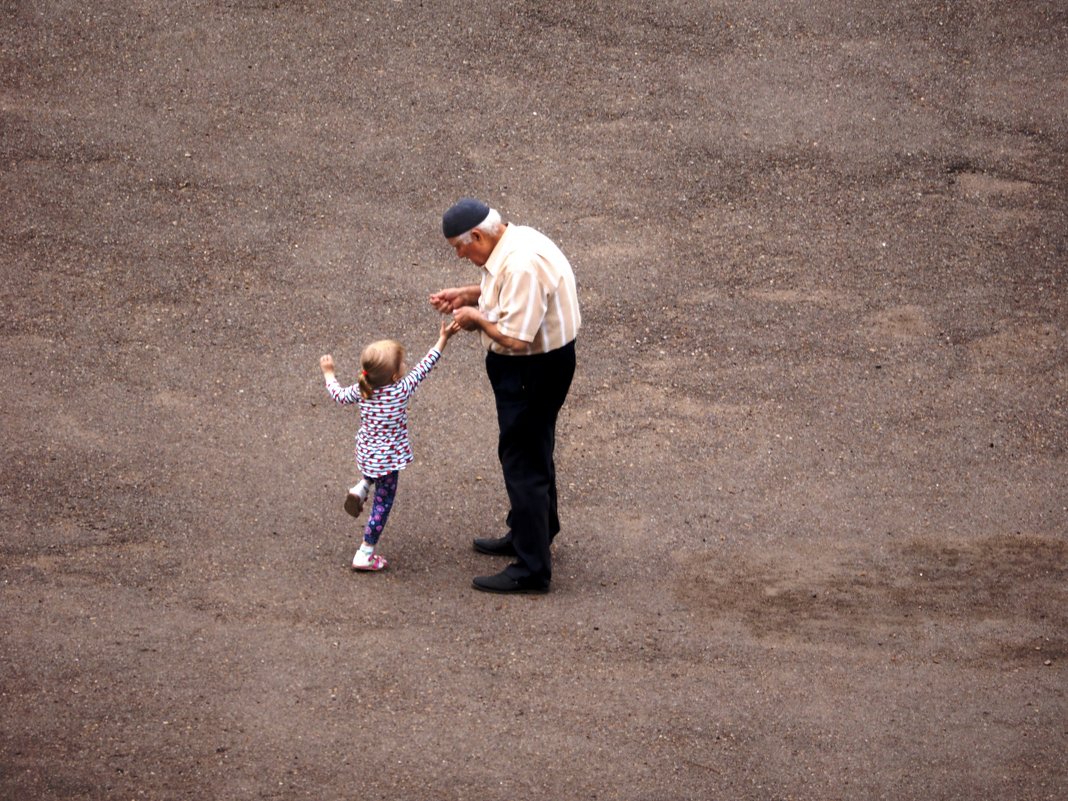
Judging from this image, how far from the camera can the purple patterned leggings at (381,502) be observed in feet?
20.9

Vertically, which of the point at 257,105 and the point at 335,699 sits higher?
the point at 257,105

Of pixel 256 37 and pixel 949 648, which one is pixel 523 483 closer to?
pixel 949 648

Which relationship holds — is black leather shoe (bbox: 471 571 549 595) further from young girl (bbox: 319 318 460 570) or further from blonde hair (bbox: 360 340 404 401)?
blonde hair (bbox: 360 340 404 401)

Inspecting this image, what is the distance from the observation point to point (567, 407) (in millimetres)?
7836

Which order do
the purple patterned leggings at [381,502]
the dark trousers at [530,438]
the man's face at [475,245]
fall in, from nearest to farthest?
1. the man's face at [475,245]
2. the dark trousers at [530,438]
3. the purple patterned leggings at [381,502]

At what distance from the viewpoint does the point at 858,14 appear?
10844 mm

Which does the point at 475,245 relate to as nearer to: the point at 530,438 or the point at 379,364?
the point at 379,364

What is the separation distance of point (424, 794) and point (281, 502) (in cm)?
239

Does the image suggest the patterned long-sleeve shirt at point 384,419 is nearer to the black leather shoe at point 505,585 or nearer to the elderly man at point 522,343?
the elderly man at point 522,343

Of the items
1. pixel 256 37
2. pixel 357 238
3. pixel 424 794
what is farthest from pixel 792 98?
pixel 424 794

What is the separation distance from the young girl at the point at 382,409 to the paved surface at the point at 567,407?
0.50 m

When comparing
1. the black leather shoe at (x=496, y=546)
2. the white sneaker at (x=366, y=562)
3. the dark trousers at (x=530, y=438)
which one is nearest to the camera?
the dark trousers at (x=530, y=438)

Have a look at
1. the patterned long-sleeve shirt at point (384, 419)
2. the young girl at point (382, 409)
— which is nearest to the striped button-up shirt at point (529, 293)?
the young girl at point (382, 409)

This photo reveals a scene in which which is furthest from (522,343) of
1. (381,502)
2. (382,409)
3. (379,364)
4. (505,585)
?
(505,585)
